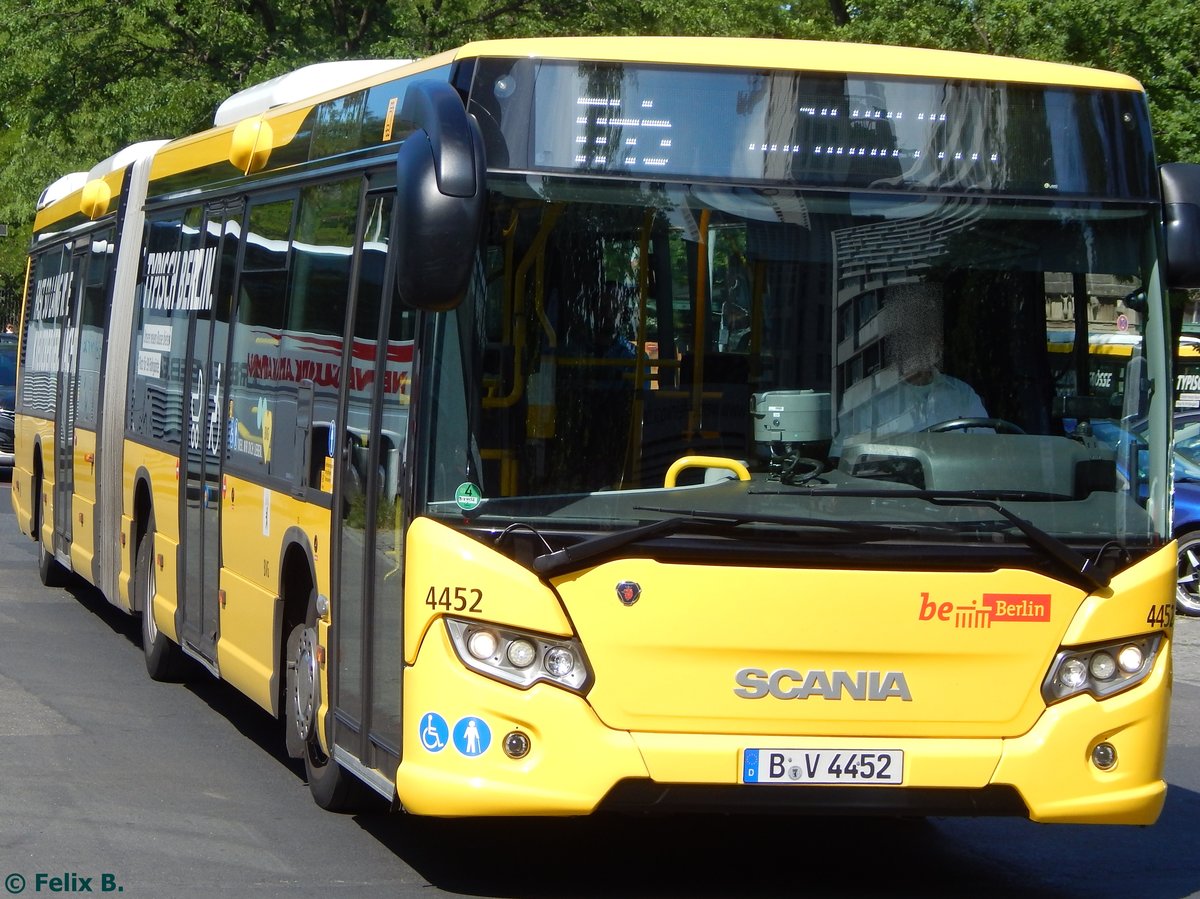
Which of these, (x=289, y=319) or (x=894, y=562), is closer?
(x=894, y=562)

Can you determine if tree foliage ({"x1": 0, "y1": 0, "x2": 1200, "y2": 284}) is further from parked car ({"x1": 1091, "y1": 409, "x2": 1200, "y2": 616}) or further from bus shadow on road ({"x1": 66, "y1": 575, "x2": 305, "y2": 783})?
bus shadow on road ({"x1": 66, "y1": 575, "x2": 305, "y2": 783})

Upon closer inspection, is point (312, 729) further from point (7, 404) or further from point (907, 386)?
point (7, 404)

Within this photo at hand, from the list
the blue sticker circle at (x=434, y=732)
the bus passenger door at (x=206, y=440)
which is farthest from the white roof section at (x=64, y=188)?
the blue sticker circle at (x=434, y=732)

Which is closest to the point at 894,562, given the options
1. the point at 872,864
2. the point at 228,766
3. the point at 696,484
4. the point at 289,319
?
the point at 696,484

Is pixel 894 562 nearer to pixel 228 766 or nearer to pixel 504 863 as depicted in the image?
pixel 504 863

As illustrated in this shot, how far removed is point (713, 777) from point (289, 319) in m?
3.10

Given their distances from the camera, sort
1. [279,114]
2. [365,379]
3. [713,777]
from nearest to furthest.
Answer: [713,777] < [365,379] < [279,114]

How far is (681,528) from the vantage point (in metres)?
6.00

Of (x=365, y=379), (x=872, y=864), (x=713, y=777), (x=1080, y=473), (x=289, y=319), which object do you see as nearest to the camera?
(x=713, y=777)

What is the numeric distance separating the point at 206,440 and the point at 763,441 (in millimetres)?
4118

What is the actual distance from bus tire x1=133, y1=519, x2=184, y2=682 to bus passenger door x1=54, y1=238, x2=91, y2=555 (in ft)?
8.40

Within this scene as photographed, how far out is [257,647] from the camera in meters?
8.47

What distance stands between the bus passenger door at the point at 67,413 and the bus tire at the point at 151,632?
2.56 meters

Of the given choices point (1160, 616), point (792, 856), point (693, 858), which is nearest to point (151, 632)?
point (693, 858)
